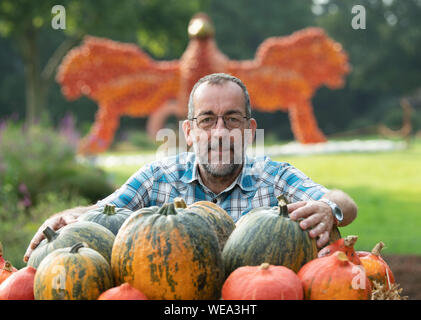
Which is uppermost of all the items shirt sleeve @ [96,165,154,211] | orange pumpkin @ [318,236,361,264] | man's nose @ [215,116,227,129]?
man's nose @ [215,116,227,129]

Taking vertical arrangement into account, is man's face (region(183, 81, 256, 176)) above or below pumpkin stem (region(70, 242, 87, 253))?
above

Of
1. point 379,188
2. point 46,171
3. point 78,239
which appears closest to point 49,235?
point 78,239

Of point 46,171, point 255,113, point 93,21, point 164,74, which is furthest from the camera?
point 255,113

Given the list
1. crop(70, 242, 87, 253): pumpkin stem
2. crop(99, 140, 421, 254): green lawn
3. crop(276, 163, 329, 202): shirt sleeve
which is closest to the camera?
crop(70, 242, 87, 253): pumpkin stem

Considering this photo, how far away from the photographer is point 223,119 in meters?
2.70

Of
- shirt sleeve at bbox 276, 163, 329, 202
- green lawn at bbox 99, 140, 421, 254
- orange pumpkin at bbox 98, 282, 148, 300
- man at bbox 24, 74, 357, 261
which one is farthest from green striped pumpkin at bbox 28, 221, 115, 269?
green lawn at bbox 99, 140, 421, 254

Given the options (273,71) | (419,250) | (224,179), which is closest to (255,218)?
(224,179)

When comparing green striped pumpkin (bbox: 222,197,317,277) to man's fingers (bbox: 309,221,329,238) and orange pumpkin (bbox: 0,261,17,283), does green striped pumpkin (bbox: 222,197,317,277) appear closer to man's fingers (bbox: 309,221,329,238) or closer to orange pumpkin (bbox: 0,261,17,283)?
man's fingers (bbox: 309,221,329,238)

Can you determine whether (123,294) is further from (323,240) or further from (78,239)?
(323,240)

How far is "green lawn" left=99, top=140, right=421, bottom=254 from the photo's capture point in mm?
7770

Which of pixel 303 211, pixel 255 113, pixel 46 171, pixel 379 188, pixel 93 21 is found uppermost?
pixel 93 21

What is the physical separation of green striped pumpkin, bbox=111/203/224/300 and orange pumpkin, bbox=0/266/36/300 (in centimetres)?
28

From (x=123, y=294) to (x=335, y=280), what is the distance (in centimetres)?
61

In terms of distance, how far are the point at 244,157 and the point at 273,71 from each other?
1738 centimetres
